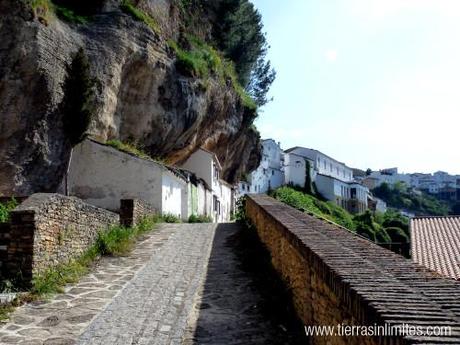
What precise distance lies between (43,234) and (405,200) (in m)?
129

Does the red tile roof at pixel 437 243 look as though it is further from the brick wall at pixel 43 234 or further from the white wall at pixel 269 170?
the white wall at pixel 269 170

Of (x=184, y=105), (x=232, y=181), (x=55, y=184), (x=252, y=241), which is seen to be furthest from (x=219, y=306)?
(x=232, y=181)

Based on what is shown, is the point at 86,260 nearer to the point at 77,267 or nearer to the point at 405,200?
the point at 77,267

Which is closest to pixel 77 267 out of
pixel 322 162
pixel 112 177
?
pixel 112 177

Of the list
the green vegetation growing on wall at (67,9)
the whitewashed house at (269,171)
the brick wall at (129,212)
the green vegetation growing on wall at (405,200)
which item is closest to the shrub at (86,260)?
the brick wall at (129,212)

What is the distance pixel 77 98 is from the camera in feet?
57.7

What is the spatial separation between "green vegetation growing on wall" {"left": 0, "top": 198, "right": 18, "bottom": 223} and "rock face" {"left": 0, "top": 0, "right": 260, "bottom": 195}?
4746 mm

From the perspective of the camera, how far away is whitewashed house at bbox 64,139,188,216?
808 inches

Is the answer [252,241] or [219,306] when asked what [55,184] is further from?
[219,306]

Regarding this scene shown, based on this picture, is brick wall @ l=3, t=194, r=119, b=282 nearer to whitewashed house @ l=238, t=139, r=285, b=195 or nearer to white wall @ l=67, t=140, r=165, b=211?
white wall @ l=67, t=140, r=165, b=211

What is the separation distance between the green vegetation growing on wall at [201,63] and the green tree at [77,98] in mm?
9272

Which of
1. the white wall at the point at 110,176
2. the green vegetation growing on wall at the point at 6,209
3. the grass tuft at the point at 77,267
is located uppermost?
the white wall at the point at 110,176

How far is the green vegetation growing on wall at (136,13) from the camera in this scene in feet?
77.3

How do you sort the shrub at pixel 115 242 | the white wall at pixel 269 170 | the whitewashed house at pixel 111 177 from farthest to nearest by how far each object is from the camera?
the white wall at pixel 269 170 → the whitewashed house at pixel 111 177 → the shrub at pixel 115 242
